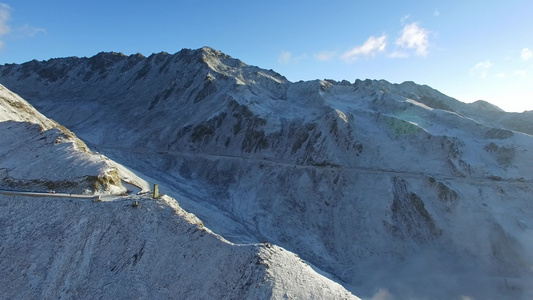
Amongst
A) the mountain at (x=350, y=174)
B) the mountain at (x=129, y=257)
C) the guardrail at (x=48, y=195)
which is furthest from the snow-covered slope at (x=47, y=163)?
the mountain at (x=350, y=174)

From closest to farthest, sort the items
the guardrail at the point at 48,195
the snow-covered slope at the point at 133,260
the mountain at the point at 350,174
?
1. the snow-covered slope at the point at 133,260
2. the guardrail at the point at 48,195
3. the mountain at the point at 350,174

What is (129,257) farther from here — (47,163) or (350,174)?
(350,174)

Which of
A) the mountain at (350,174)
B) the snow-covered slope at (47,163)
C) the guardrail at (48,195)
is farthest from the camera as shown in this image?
the mountain at (350,174)

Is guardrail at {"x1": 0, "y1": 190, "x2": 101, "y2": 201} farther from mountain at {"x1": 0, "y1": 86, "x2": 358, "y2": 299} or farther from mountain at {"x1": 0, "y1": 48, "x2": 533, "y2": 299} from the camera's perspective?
mountain at {"x1": 0, "y1": 48, "x2": 533, "y2": 299}

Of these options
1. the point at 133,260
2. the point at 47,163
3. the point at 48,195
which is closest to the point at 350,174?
the point at 133,260

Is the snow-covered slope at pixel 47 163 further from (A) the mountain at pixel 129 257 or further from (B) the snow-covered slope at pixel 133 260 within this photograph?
(B) the snow-covered slope at pixel 133 260

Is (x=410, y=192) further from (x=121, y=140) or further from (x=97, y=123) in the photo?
(x=97, y=123)
